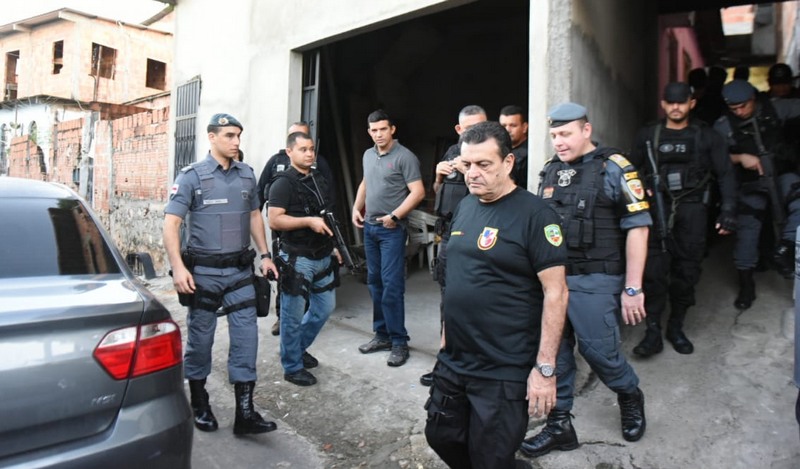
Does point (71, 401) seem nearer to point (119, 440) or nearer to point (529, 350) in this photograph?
point (119, 440)

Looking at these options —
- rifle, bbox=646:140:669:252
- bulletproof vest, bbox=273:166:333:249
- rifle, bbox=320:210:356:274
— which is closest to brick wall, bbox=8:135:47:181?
bulletproof vest, bbox=273:166:333:249

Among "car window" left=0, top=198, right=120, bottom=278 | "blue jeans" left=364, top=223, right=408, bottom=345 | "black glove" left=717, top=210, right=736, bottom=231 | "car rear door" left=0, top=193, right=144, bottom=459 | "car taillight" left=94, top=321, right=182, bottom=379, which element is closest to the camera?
"car rear door" left=0, top=193, right=144, bottom=459

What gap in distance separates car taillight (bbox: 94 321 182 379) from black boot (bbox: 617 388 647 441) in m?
2.17

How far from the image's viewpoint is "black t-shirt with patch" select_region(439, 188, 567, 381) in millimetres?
1909

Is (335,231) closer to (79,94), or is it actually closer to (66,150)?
(66,150)

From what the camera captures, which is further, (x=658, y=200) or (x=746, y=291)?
(x=746, y=291)

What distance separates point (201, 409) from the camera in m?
3.27

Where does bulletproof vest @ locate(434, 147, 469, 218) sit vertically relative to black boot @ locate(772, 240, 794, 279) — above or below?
above

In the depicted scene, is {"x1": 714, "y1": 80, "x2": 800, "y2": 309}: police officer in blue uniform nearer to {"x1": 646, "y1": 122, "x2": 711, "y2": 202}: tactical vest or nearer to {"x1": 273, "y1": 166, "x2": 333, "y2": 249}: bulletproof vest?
{"x1": 646, "y1": 122, "x2": 711, "y2": 202}: tactical vest

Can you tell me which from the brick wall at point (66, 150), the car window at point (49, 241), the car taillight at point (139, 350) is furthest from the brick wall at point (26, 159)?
the car taillight at point (139, 350)

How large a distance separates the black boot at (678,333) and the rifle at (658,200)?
0.53m

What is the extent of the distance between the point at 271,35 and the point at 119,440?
15.5 ft

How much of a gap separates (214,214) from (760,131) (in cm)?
376

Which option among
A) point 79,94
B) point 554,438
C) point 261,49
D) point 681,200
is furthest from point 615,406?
point 79,94
